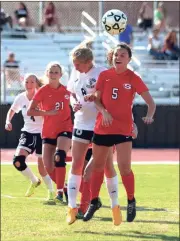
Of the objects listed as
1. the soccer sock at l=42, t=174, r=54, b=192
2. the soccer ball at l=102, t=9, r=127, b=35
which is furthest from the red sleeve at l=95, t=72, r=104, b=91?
the soccer sock at l=42, t=174, r=54, b=192

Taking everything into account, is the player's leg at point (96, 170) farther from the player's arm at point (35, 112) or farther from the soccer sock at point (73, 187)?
the player's arm at point (35, 112)

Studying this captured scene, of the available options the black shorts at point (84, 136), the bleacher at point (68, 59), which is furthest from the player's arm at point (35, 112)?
the bleacher at point (68, 59)

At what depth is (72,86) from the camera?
1021 cm

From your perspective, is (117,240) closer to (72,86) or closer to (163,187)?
(72,86)

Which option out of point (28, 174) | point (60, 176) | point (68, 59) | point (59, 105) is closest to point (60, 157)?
point (60, 176)

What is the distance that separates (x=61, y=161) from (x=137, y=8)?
53.2ft

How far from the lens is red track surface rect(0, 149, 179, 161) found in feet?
67.7

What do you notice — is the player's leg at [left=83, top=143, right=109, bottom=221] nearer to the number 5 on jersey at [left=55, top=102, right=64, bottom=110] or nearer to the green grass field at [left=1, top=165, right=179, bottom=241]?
the green grass field at [left=1, top=165, right=179, bottom=241]

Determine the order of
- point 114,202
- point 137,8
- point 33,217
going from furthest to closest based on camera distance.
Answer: point 137,8
point 33,217
point 114,202

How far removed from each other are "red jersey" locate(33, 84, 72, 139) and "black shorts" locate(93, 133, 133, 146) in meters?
1.59

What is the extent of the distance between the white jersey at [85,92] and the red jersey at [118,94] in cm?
60

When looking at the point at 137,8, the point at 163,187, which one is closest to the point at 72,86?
the point at 163,187

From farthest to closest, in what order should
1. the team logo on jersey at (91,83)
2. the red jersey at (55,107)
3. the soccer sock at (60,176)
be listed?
the soccer sock at (60,176) → the red jersey at (55,107) → the team logo on jersey at (91,83)

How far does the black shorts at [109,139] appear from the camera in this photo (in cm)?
937
